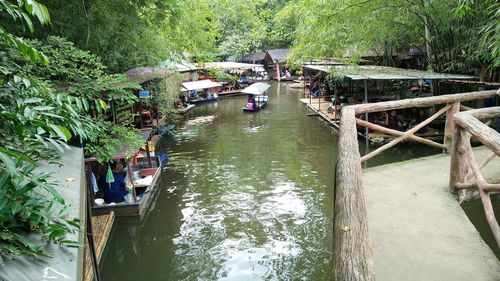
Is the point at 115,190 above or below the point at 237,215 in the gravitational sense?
above

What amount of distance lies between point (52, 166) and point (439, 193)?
3929mm

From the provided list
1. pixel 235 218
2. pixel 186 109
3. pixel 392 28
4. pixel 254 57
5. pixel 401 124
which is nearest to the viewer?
pixel 235 218

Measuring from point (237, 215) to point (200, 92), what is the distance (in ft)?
64.7

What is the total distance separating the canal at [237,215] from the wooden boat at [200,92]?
8950 millimetres

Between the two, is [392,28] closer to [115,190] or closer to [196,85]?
[115,190]

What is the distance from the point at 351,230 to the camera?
2.12 m

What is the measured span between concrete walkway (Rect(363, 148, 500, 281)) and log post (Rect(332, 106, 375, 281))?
676 millimetres

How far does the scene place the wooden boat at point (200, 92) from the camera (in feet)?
80.2

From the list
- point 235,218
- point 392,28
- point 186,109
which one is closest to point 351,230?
point 235,218

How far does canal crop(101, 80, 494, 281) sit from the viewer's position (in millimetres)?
6754

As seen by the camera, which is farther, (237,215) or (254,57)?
(254,57)

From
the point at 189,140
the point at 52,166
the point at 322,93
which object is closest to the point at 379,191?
the point at 52,166

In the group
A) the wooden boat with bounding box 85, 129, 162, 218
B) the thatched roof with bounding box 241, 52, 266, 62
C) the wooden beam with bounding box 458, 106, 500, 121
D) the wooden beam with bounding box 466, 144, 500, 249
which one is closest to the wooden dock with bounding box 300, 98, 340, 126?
the wooden boat with bounding box 85, 129, 162, 218

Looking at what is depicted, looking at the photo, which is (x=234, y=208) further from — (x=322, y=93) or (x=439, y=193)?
(x=322, y=93)
